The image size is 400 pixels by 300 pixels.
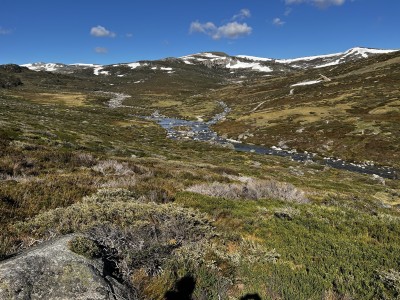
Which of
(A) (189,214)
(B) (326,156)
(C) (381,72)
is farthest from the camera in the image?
(C) (381,72)

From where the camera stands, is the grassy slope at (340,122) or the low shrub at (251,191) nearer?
the low shrub at (251,191)

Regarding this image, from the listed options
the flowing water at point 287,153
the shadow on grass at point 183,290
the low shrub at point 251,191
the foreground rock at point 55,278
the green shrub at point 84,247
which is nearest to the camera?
the foreground rock at point 55,278

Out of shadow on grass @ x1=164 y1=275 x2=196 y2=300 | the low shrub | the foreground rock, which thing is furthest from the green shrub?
the low shrub

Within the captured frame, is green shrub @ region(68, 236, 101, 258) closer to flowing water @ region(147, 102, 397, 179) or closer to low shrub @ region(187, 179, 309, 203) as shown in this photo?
low shrub @ region(187, 179, 309, 203)

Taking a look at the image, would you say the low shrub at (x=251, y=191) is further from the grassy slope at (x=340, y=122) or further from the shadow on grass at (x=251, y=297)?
the grassy slope at (x=340, y=122)

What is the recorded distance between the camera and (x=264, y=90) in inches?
6339

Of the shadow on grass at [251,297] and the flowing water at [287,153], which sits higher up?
the shadow on grass at [251,297]

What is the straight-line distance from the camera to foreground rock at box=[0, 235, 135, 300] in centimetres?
495

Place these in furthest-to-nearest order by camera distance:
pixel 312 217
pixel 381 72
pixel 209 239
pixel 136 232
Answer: pixel 381 72
pixel 312 217
pixel 209 239
pixel 136 232

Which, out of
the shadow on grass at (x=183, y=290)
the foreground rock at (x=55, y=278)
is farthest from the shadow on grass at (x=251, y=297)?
the foreground rock at (x=55, y=278)

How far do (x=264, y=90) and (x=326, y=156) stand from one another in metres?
108

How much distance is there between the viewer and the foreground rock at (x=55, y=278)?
495cm

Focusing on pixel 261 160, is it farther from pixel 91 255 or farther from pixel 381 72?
pixel 381 72

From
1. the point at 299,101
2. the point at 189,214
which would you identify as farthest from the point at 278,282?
the point at 299,101
